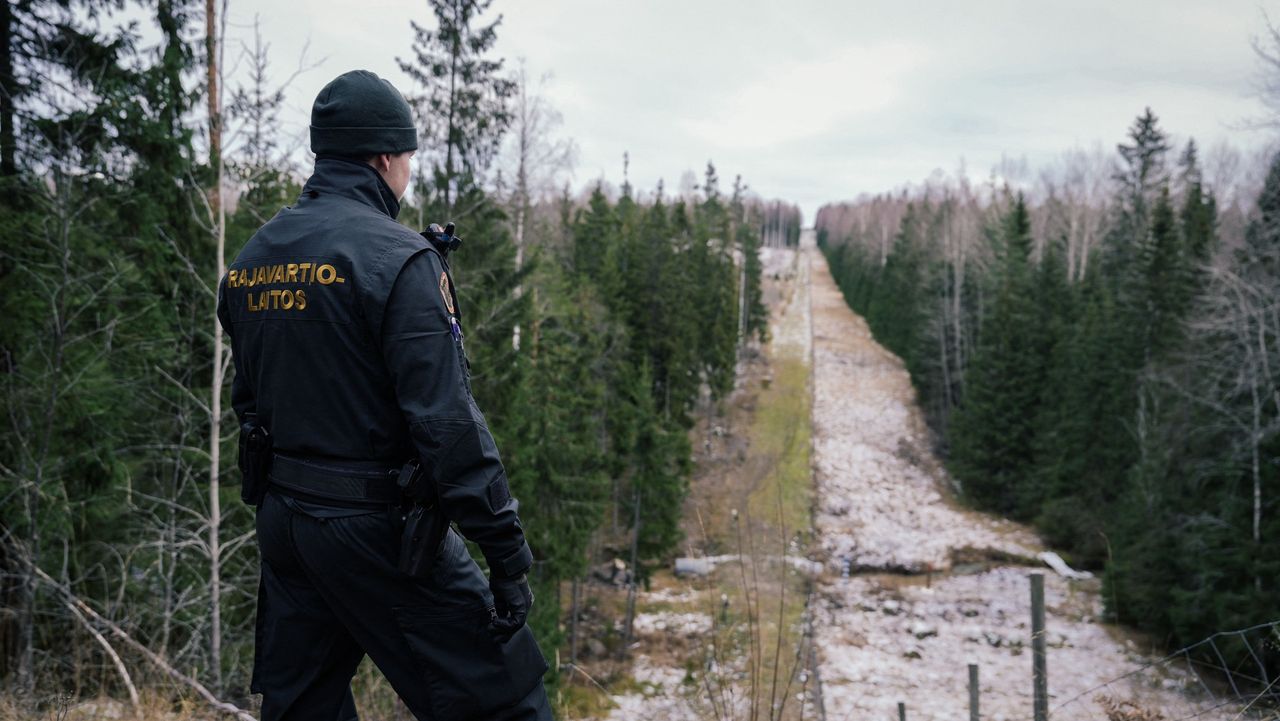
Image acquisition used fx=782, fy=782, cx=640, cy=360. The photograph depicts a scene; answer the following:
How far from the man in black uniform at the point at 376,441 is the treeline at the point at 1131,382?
4.24 meters

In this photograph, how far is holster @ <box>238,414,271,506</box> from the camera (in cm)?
236

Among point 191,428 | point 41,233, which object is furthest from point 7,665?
point 41,233

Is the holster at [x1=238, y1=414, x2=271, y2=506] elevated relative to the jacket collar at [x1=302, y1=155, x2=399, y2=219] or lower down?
lower down

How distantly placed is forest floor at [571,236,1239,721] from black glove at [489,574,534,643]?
161 centimetres

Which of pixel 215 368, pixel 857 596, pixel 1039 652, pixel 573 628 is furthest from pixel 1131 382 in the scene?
pixel 215 368

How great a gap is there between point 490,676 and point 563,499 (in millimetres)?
16350

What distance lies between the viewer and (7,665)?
7297 mm

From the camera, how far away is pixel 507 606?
85.4 inches

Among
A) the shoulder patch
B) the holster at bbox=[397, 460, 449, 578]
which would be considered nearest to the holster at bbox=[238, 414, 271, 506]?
the holster at bbox=[397, 460, 449, 578]

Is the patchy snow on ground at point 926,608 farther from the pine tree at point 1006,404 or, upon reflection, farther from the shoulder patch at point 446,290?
the shoulder patch at point 446,290

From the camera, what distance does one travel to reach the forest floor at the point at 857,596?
524 inches

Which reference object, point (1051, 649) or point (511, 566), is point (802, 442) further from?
point (511, 566)

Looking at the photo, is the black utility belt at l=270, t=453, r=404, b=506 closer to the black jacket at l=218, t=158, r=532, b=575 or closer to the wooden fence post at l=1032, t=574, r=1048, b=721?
the black jacket at l=218, t=158, r=532, b=575

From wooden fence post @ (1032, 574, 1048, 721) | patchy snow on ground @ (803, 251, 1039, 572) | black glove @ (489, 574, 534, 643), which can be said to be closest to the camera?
black glove @ (489, 574, 534, 643)
